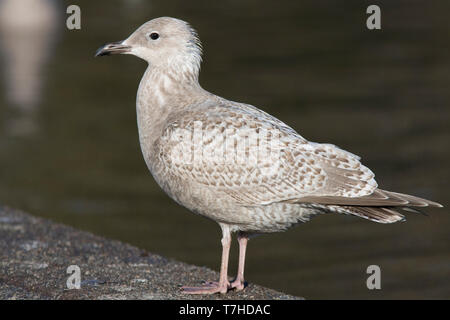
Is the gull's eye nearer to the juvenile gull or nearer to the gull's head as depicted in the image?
the gull's head

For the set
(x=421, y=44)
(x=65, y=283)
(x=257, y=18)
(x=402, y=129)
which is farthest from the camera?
(x=257, y=18)

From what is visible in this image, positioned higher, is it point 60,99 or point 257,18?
point 257,18

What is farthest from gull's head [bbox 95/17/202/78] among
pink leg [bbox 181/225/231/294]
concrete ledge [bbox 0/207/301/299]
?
concrete ledge [bbox 0/207/301/299]

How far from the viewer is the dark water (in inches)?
434

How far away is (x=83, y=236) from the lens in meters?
8.98

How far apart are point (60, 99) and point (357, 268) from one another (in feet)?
31.5

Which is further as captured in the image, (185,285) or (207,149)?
(185,285)

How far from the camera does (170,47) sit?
7.67m

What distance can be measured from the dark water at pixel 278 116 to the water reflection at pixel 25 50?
2.7 inches

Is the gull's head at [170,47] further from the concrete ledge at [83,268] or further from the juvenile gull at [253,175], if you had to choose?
the concrete ledge at [83,268]

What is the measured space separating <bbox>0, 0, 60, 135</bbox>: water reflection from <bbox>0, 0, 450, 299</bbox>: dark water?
7 centimetres
